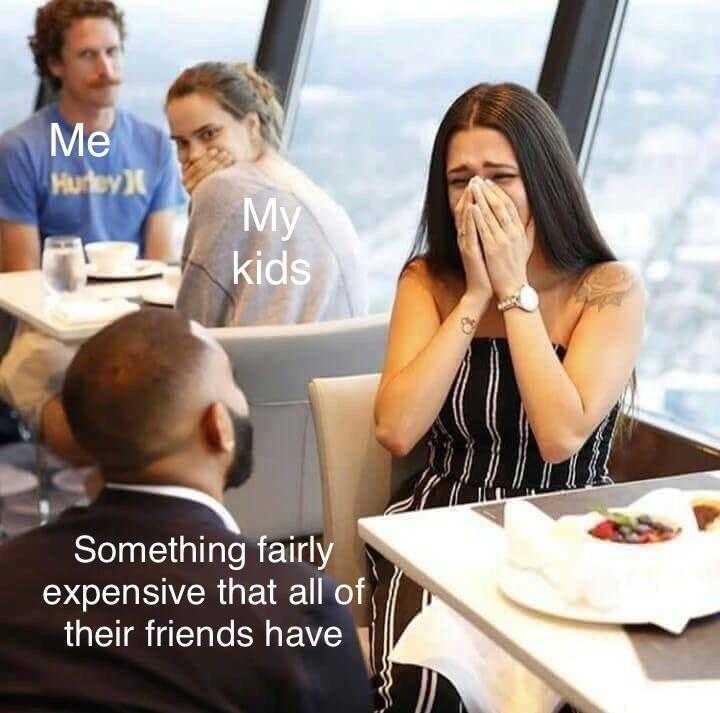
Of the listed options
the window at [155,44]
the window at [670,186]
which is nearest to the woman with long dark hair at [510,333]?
the window at [670,186]

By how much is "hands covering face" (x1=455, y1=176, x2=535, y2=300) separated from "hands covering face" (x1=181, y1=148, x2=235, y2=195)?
2.83 ft

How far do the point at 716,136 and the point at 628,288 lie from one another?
926 mm

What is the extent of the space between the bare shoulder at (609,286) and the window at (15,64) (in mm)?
4015

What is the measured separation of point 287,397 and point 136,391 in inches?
50.5

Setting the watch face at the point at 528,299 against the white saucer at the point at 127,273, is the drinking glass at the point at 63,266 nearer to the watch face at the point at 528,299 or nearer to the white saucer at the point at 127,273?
the white saucer at the point at 127,273

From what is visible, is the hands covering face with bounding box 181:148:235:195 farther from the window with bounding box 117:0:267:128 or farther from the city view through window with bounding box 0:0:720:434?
the window with bounding box 117:0:267:128

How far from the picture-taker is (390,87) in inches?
157

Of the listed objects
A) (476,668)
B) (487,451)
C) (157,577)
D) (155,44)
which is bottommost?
(476,668)

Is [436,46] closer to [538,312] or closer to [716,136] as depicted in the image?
[716,136]

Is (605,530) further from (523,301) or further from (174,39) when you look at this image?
(174,39)

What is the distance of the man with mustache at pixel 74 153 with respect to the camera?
3682mm

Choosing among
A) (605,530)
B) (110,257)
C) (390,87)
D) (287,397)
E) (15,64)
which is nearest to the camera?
(605,530)

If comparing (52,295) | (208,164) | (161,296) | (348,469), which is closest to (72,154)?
(52,295)

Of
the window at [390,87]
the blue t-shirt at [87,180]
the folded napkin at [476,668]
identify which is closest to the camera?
the folded napkin at [476,668]
